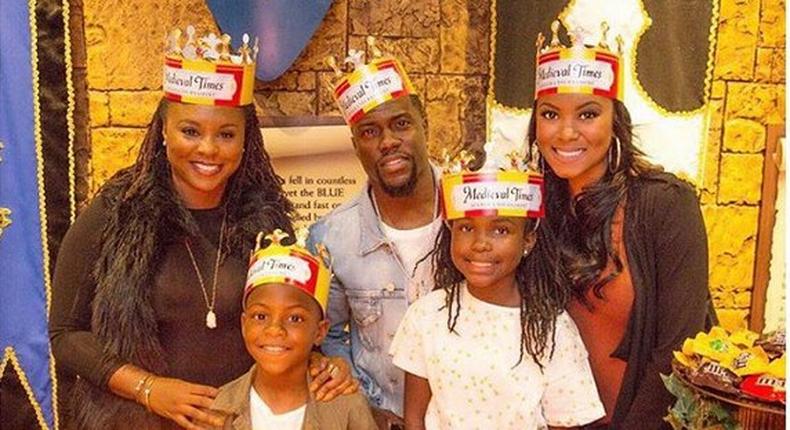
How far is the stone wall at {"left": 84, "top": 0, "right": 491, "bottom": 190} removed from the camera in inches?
129

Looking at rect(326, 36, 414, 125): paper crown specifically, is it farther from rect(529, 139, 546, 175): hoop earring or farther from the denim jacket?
rect(529, 139, 546, 175): hoop earring

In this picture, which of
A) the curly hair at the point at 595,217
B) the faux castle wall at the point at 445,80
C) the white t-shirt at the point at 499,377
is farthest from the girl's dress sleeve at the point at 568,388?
the faux castle wall at the point at 445,80

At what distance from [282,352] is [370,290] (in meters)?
0.38

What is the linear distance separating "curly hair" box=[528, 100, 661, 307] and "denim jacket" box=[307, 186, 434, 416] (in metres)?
0.37

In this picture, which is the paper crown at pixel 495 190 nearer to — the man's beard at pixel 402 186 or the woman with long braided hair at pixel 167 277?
the man's beard at pixel 402 186

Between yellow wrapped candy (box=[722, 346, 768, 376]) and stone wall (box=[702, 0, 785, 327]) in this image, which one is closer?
yellow wrapped candy (box=[722, 346, 768, 376])

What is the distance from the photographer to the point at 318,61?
11.2ft

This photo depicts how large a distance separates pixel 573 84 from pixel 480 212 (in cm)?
40

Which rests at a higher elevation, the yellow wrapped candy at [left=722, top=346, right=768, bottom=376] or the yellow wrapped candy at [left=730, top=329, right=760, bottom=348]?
the yellow wrapped candy at [left=730, top=329, right=760, bottom=348]

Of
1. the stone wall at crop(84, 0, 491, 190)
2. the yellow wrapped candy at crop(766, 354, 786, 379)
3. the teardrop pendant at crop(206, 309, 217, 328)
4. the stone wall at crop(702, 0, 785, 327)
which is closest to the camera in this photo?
the yellow wrapped candy at crop(766, 354, 786, 379)

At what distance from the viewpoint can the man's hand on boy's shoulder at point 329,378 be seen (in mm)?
2151

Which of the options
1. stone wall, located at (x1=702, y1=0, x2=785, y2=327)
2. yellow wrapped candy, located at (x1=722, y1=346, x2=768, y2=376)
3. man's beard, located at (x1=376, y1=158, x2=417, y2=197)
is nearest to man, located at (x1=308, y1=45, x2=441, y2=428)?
man's beard, located at (x1=376, y1=158, x2=417, y2=197)

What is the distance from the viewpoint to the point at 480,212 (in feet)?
6.94

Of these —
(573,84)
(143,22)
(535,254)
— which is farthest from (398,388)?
(143,22)
